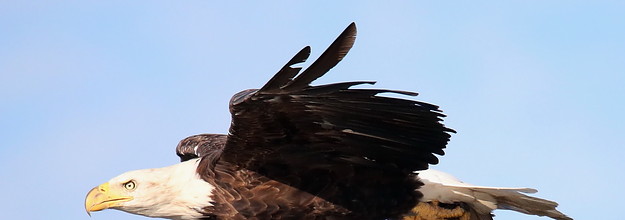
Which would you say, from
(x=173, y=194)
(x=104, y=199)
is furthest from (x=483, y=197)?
(x=104, y=199)

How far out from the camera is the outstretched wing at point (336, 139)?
7227 millimetres

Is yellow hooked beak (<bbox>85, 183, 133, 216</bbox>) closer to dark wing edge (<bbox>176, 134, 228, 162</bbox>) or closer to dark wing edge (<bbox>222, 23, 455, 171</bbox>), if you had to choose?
dark wing edge (<bbox>222, 23, 455, 171</bbox>)

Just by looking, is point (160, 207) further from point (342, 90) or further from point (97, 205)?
point (342, 90)

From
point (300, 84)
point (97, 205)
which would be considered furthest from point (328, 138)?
point (97, 205)

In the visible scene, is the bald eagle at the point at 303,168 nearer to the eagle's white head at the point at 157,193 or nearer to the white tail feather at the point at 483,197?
the eagle's white head at the point at 157,193

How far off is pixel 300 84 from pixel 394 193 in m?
1.36

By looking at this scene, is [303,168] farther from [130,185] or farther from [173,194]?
[130,185]

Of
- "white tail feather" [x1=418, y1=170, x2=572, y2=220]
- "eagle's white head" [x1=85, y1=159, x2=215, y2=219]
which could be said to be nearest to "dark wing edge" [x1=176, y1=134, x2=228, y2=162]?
"eagle's white head" [x1=85, y1=159, x2=215, y2=219]

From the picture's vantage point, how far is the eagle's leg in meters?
8.52

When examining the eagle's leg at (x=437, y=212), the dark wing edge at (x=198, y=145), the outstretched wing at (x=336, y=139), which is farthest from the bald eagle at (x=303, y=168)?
the dark wing edge at (x=198, y=145)

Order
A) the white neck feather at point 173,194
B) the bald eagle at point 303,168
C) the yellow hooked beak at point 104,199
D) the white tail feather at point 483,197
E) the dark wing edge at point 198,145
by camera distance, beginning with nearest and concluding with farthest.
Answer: the bald eagle at point 303,168, the white neck feather at point 173,194, the yellow hooked beak at point 104,199, the white tail feather at point 483,197, the dark wing edge at point 198,145

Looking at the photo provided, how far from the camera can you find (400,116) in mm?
7516

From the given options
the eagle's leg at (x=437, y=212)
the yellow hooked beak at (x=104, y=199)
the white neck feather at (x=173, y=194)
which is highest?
the eagle's leg at (x=437, y=212)

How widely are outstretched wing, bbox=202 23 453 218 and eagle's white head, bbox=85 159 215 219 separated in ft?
0.85
